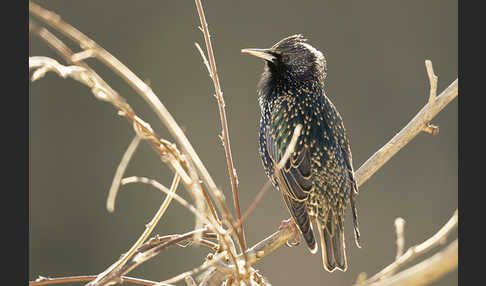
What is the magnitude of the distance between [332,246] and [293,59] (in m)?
0.83

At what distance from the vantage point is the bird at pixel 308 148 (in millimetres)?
2332

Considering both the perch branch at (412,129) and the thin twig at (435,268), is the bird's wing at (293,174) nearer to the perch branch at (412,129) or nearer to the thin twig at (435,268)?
the perch branch at (412,129)

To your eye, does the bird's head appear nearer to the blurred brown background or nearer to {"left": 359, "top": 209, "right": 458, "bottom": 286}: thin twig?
{"left": 359, "top": 209, "right": 458, "bottom": 286}: thin twig

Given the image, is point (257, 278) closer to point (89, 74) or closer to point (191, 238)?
point (191, 238)

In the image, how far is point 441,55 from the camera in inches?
219

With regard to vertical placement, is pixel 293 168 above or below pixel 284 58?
below

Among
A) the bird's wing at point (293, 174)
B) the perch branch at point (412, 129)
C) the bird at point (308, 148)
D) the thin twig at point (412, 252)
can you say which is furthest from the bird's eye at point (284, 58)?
the thin twig at point (412, 252)

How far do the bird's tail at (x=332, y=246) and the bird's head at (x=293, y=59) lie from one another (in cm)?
65

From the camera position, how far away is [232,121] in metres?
5.44

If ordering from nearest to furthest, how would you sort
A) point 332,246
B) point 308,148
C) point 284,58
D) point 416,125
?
point 416,125, point 332,246, point 308,148, point 284,58

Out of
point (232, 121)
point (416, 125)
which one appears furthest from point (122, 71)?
point (232, 121)

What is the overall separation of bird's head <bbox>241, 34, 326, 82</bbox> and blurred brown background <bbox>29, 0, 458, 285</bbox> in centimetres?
255

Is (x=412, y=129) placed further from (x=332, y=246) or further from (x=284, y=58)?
(x=284, y=58)

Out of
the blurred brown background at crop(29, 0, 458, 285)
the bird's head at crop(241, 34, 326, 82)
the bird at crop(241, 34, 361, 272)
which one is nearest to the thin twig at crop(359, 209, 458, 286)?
the bird at crop(241, 34, 361, 272)
